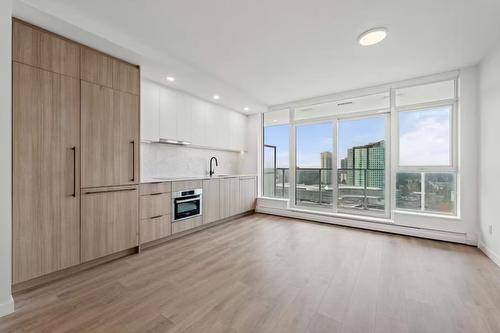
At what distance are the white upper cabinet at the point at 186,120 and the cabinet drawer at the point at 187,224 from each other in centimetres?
147

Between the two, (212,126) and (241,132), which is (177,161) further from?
(241,132)

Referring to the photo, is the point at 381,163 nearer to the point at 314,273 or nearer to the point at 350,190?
the point at 350,190

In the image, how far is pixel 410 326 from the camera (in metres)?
1.50

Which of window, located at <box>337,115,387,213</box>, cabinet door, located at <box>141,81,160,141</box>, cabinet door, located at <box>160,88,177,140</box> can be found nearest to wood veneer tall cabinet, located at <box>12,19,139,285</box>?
cabinet door, located at <box>141,81,160,141</box>

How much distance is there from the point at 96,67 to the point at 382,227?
16.3 feet

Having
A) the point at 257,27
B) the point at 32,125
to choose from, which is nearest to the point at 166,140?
the point at 32,125

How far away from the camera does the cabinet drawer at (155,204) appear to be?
293cm

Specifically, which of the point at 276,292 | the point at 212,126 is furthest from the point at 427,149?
the point at 212,126

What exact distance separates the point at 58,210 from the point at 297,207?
423 cm

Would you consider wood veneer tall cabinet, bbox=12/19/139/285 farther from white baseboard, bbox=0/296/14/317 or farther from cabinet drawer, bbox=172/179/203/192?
cabinet drawer, bbox=172/179/203/192

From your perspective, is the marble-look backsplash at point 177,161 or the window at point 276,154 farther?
the window at point 276,154

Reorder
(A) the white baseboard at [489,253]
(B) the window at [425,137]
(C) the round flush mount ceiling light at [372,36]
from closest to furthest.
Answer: (C) the round flush mount ceiling light at [372,36] < (A) the white baseboard at [489,253] < (B) the window at [425,137]

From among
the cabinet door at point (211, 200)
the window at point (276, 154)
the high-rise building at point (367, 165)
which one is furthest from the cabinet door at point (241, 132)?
the high-rise building at point (367, 165)

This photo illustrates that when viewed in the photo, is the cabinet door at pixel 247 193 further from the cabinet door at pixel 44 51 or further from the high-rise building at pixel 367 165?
the cabinet door at pixel 44 51
